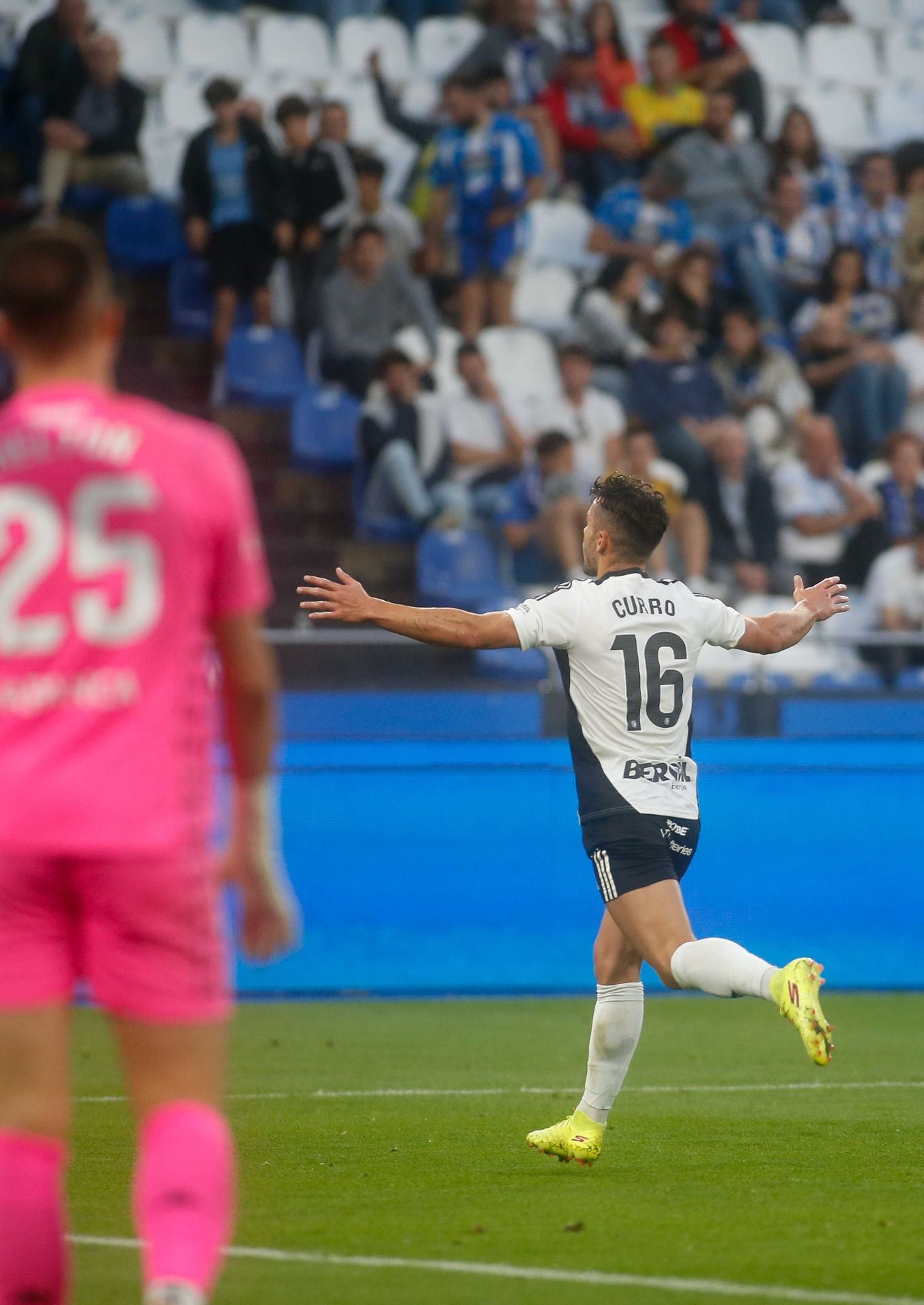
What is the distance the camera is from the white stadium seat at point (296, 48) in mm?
17891

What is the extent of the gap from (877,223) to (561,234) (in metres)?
2.84

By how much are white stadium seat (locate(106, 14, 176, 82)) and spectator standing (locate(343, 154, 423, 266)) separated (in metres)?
2.50

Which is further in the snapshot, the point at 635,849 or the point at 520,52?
the point at 520,52

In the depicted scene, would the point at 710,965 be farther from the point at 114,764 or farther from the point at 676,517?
the point at 676,517

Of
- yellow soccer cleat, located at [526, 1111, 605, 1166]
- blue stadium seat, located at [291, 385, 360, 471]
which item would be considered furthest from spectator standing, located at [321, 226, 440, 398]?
yellow soccer cleat, located at [526, 1111, 605, 1166]

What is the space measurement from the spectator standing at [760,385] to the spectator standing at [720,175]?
104 cm

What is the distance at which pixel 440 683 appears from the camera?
1190 cm

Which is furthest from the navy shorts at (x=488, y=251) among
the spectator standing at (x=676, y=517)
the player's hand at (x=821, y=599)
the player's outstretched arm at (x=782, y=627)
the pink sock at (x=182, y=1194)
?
the pink sock at (x=182, y=1194)

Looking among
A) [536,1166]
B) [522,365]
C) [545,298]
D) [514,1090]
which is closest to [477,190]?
[545,298]

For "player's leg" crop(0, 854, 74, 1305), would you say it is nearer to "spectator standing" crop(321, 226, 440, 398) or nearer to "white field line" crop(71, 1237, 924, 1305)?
"white field line" crop(71, 1237, 924, 1305)

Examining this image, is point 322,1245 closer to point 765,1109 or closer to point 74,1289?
point 74,1289

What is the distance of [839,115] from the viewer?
19750 mm

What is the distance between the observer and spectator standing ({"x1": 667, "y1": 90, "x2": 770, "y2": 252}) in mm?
17656

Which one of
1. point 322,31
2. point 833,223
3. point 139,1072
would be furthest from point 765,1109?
point 322,31
